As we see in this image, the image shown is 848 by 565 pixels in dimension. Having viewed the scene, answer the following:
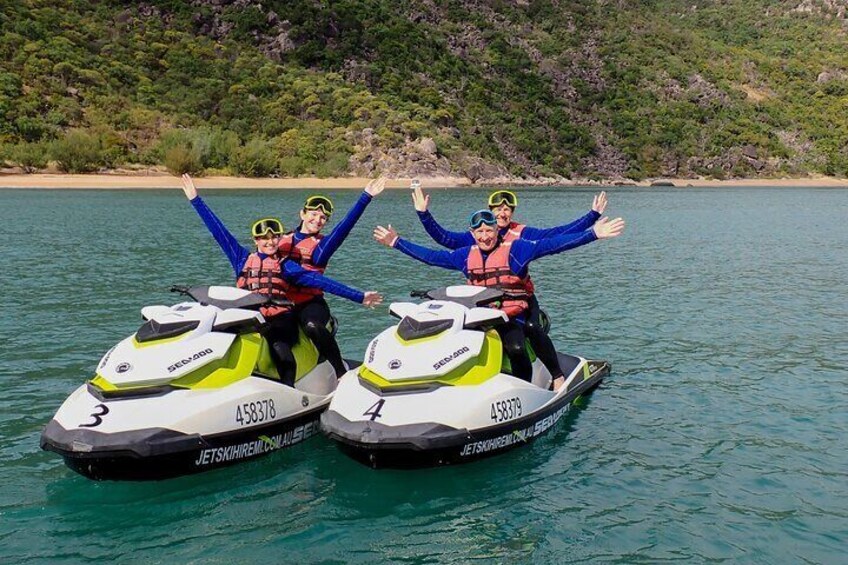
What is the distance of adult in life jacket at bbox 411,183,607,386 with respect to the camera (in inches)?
311

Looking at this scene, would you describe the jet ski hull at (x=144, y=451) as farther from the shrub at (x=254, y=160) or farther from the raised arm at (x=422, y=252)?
the shrub at (x=254, y=160)

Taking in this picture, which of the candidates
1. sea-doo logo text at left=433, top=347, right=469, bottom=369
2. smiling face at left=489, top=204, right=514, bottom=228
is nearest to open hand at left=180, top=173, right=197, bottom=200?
smiling face at left=489, top=204, right=514, bottom=228

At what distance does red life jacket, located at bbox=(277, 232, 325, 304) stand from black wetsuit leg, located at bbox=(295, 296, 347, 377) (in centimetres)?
7

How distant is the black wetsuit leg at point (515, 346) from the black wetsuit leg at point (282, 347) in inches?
80.8

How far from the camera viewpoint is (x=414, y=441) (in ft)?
19.4

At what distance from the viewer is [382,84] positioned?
11106cm

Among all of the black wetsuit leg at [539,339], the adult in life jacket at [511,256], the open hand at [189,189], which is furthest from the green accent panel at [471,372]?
the open hand at [189,189]

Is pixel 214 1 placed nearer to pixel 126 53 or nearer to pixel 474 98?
pixel 126 53

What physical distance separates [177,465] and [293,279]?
7.37 ft

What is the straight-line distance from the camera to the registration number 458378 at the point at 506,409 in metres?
6.46

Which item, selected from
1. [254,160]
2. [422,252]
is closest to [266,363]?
[422,252]

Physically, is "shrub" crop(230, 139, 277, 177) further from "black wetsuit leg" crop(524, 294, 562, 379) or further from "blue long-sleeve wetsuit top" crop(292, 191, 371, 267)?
"black wetsuit leg" crop(524, 294, 562, 379)

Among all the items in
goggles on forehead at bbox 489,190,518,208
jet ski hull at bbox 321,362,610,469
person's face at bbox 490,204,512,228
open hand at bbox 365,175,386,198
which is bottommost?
jet ski hull at bbox 321,362,610,469

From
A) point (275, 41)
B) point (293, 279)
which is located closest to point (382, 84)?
point (275, 41)
